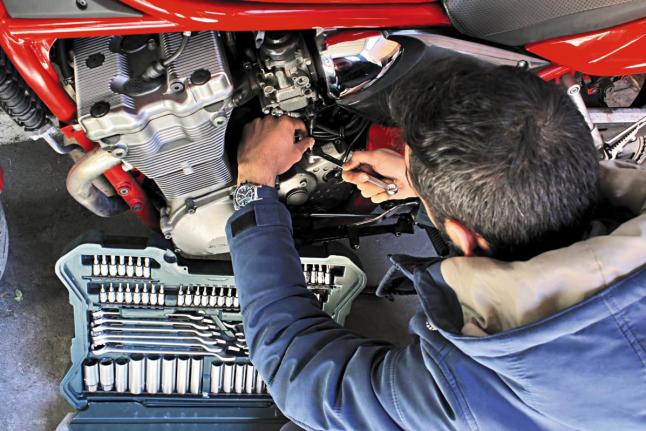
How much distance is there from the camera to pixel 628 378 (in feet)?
2.61

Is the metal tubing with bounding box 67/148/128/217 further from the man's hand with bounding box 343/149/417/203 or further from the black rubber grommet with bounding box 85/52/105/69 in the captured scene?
the man's hand with bounding box 343/149/417/203

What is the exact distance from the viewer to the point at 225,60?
1.23 metres

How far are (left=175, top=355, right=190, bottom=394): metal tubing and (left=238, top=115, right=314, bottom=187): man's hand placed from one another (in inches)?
25.6

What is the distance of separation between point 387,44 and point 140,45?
0.48 m

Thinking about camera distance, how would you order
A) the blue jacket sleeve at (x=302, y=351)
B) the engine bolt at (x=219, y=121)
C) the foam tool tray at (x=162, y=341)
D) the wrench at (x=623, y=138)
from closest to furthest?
the blue jacket sleeve at (x=302, y=351)
the engine bolt at (x=219, y=121)
the wrench at (x=623, y=138)
the foam tool tray at (x=162, y=341)

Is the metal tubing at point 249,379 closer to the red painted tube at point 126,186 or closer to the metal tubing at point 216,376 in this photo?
the metal tubing at point 216,376

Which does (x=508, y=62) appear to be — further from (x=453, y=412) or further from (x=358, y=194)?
(x=453, y=412)

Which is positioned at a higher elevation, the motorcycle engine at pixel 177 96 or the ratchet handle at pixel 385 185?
the motorcycle engine at pixel 177 96

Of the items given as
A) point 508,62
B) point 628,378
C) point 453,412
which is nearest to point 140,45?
point 508,62

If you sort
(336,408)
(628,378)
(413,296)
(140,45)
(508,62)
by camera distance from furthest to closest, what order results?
(413,296), (508,62), (140,45), (336,408), (628,378)

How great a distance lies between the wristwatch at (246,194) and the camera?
137cm

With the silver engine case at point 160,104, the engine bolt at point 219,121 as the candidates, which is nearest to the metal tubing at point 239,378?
the silver engine case at point 160,104

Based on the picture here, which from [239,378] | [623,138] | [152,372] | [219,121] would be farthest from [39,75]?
[623,138]

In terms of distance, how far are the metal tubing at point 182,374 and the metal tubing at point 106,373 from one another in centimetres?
18
